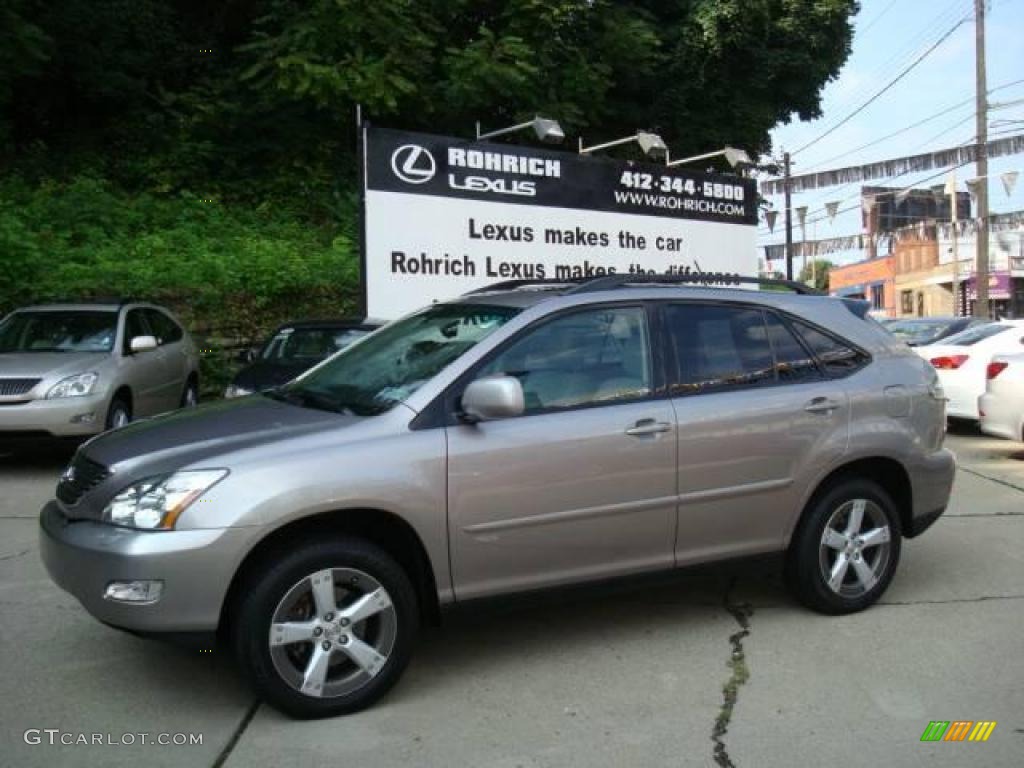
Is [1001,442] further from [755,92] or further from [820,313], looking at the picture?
[755,92]

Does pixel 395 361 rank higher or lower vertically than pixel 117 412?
higher

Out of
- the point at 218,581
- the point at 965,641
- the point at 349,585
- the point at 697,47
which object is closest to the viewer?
the point at 218,581

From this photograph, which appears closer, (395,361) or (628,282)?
(395,361)

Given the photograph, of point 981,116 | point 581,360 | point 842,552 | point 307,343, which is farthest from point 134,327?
point 981,116

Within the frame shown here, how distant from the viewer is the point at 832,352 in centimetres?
Result: 497

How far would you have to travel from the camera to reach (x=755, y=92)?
856 inches

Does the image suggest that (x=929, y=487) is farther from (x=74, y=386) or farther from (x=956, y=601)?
(x=74, y=386)

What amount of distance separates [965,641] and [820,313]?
1736 mm

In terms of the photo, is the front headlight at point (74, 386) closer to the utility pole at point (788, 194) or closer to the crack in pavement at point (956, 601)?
the crack in pavement at point (956, 601)

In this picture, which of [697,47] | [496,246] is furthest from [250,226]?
[697,47]

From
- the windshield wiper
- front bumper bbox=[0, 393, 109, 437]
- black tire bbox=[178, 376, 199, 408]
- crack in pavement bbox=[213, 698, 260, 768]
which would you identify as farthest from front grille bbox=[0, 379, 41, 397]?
crack in pavement bbox=[213, 698, 260, 768]

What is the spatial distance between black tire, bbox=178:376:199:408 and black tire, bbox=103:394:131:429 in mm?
1573

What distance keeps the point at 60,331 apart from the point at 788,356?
7.53m

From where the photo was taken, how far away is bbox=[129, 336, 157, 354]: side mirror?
9328 millimetres
